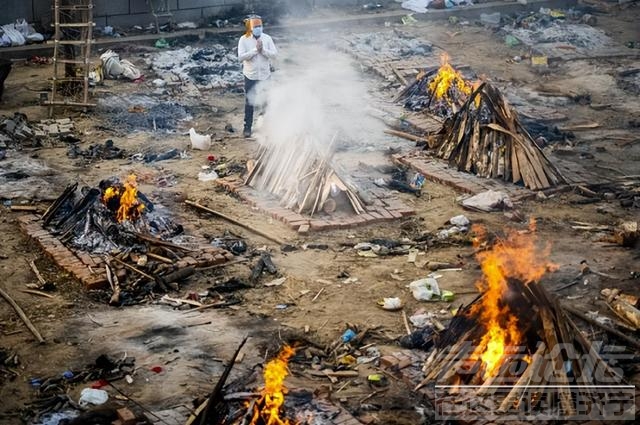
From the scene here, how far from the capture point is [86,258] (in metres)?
9.54

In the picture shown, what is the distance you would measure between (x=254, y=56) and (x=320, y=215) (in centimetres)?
415

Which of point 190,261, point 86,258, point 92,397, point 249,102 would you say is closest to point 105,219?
point 86,258

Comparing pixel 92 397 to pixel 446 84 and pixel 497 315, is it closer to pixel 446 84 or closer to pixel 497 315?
pixel 497 315

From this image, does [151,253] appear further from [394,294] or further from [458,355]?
[458,355]

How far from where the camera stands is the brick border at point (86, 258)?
30.0 ft

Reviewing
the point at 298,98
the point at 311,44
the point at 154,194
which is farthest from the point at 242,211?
the point at 311,44

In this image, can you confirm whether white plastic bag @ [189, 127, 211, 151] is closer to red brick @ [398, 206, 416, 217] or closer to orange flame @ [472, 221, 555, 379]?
red brick @ [398, 206, 416, 217]

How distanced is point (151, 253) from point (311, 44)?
10.9 m

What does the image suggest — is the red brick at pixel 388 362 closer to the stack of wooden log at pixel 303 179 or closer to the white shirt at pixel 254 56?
the stack of wooden log at pixel 303 179

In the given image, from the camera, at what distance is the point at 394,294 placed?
359 inches

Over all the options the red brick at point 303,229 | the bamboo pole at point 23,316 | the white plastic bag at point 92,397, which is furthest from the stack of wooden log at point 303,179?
the white plastic bag at point 92,397

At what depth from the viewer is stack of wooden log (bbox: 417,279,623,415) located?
6.84m

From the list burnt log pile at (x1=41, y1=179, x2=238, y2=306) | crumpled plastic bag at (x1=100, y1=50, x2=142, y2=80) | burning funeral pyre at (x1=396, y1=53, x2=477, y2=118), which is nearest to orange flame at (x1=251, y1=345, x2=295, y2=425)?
burnt log pile at (x1=41, y1=179, x2=238, y2=306)

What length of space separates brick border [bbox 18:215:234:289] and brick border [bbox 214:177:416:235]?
1.22 meters
